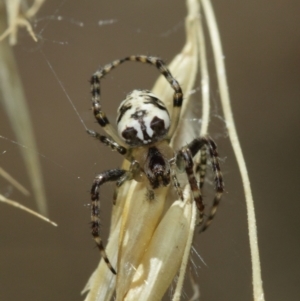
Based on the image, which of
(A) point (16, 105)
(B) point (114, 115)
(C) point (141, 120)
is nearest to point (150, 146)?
(C) point (141, 120)

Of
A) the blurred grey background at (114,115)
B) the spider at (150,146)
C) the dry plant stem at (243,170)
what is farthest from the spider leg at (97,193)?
the blurred grey background at (114,115)

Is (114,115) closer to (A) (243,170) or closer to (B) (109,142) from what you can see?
(B) (109,142)

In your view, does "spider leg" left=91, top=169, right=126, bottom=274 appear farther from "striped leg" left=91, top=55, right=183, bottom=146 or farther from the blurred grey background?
the blurred grey background

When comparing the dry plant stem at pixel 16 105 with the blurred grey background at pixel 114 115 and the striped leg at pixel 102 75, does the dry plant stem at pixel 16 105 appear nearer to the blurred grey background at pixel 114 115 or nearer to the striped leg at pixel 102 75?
the striped leg at pixel 102 75

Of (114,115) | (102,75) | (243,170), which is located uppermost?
(114,115)

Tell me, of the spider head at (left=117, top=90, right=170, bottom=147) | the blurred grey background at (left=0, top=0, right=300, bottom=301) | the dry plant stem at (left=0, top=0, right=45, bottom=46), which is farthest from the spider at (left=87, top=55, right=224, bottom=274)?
the blurred grey background at (left=0, top=0, right=300, bottom=301)
